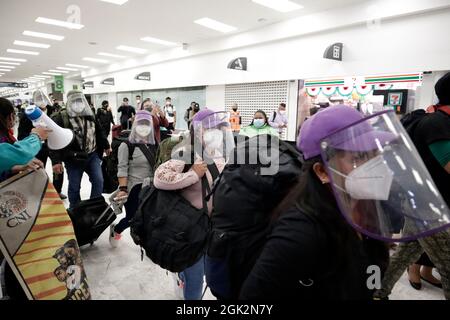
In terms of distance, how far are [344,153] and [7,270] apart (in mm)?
1967

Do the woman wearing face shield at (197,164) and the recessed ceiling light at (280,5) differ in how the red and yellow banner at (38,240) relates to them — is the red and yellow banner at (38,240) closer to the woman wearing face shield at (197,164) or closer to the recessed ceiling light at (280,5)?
the woman wearing face shield at (197,164)

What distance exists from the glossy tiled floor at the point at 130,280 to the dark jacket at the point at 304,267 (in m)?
1.50

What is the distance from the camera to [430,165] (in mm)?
1613

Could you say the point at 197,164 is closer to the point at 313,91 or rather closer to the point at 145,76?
the point at 313,91

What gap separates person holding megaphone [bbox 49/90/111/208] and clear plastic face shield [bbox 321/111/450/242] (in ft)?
8.84

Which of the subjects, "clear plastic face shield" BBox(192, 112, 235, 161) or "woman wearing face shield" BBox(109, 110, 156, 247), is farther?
"woman wearing face shield" BBox(109, 110, 156, 247)

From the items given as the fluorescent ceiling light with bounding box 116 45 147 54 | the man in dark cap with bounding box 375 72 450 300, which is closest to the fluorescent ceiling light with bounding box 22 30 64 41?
the fluorescent ceiling light with bounding box 116 45 147 54

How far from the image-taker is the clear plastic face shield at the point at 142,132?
2535 mm

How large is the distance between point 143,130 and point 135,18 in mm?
6352

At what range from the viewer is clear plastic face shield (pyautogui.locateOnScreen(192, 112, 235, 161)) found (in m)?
1.59

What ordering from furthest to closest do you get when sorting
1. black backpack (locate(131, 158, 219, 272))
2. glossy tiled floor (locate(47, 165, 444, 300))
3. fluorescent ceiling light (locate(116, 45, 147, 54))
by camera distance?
fluorescent ceiling light (locate(116, 45, 147, 54)), glossy tiled floor (locate(47, 165, 444, 300)), black backpack (locate(131, 158, 219, 272))

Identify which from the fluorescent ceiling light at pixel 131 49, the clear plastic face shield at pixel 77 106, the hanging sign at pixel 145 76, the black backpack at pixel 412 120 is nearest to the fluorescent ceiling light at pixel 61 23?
the fluorescent ceiling light at pixel 131 49

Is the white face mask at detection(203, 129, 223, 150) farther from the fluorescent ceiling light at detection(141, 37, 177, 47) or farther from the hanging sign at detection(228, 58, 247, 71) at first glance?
the fluorescent ceiling light at detection(141, 37, 177, 47)

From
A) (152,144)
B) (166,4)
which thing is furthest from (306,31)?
(152,144)
